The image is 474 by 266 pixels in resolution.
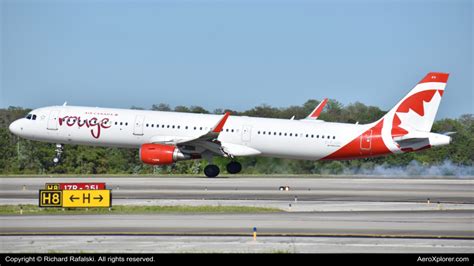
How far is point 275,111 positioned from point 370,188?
164 ft

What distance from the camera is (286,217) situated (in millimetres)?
31984

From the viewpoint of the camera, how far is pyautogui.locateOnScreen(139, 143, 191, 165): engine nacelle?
175 feet

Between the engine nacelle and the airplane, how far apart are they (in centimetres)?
19

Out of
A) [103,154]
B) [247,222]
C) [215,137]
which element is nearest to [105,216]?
[247,222]

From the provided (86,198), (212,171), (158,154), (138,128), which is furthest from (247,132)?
(86,198)

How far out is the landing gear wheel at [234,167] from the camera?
57972mm

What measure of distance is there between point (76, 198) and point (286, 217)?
351 inches

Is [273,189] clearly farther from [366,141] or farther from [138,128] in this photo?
[138,128]

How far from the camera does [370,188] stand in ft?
155

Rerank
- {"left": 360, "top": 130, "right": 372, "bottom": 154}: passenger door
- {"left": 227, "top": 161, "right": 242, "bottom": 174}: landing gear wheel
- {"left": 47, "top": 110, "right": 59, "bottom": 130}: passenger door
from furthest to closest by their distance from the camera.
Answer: {"left": 227, "top": 161, "right": 242, "bottom": 174}: landing gear wheel
{"left": 47, "top": 110, "right": 59, "bottom": 130}: passenger door
{"left": 360, "top": 130, "right": 372, "bottom": 154}: passenger door

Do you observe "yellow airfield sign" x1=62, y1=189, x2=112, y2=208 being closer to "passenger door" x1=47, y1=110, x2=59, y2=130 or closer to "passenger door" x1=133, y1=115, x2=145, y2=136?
"passenger door" x1=133, y1=115, x2=145, y2=136

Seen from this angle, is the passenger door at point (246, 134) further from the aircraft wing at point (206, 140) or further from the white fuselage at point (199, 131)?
the aircraft wing at point (206, 140)

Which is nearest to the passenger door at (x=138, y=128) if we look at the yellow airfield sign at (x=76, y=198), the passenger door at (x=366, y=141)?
the passenger door at (x=366, y=141)

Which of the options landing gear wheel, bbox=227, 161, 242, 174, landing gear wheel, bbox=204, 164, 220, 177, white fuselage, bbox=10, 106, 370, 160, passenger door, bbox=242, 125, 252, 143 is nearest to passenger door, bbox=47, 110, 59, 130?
white fuselage, bbox=10, 106, 370, 160
